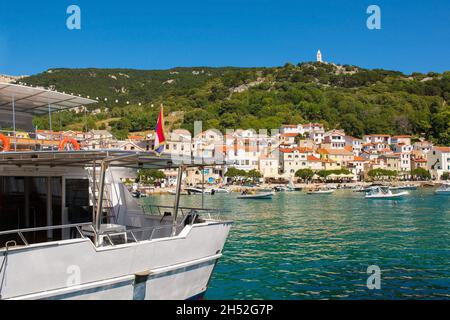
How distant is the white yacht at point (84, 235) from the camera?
272 inches

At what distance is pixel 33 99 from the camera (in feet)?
36.3

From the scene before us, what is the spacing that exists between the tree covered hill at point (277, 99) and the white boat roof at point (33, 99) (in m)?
98.3

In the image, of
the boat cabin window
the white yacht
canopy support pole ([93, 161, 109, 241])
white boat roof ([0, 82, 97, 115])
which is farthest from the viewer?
white boat roof ([0, 82, 97, 115])

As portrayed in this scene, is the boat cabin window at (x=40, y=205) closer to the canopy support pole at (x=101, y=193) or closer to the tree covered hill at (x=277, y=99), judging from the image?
the canopy support pole at (x=101, y=193)

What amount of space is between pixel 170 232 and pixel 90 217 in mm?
1830

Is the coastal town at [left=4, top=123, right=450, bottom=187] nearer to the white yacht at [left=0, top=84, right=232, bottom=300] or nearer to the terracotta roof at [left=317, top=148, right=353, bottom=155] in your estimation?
the terracotta roof at [left=317, top=148, right=353, bottom=155]

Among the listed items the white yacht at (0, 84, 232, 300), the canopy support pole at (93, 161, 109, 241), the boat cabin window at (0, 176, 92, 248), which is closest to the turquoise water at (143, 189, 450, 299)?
the white yacht at (0, 84, 232, 300)

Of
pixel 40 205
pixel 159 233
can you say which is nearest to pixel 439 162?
pixel 159 233

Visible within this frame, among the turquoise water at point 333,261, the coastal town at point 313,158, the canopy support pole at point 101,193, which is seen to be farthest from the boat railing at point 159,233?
the coastal town at point 313,158

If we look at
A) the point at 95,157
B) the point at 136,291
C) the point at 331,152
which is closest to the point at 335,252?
the point at 136,291

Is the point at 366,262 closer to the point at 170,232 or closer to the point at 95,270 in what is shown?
the point at 170,232

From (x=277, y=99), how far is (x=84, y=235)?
141 m

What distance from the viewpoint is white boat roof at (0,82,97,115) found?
10109mm

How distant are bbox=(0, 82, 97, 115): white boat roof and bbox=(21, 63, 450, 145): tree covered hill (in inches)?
3868
